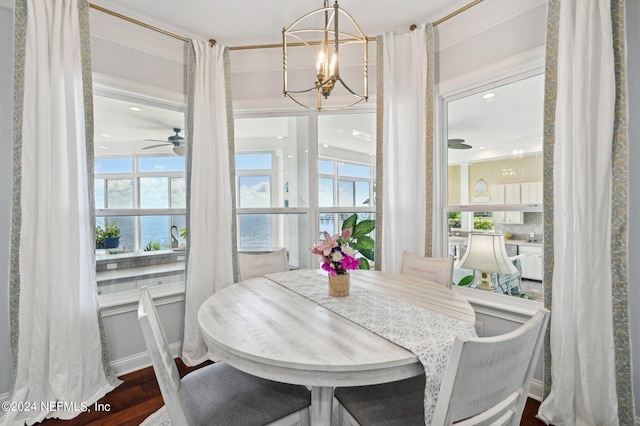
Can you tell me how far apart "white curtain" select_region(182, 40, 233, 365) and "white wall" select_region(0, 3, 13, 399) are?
1.08 metres

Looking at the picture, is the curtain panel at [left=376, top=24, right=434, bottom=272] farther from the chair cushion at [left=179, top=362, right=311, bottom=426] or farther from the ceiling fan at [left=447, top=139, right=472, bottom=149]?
the chair cushion at [left=179, top=362, right=311, bottom=426]

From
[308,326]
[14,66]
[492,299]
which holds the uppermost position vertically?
[14,66]

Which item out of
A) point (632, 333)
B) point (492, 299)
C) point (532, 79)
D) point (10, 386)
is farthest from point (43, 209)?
point (632, 333)

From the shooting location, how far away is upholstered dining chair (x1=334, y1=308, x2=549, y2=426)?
832 millimetres

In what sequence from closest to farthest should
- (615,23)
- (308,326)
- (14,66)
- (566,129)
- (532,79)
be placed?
(308,326), (615,23), (566,129), (14,66), (532,79)

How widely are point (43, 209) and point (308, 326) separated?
6.18 ft

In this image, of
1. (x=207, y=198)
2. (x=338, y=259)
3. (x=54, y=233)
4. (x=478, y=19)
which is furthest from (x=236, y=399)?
(x=478, y=19)

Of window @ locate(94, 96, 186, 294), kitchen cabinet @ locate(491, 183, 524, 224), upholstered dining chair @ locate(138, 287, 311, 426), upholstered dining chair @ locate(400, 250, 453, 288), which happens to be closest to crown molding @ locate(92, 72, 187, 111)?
window @ locate(94, 96, 186, 294)

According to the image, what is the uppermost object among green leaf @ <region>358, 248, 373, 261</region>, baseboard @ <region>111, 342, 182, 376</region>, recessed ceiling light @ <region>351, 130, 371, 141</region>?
recessed ceiling light @ <region>351, 130, 371, 141</region>

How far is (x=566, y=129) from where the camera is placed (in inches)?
67.9

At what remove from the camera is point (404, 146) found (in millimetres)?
2629

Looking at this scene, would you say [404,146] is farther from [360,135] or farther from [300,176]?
[300,176]

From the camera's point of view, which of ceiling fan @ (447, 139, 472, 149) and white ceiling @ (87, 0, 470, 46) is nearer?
white ceiling @ (87, 0, 470, 46)

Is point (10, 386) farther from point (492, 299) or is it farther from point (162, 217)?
point (492, 299)
